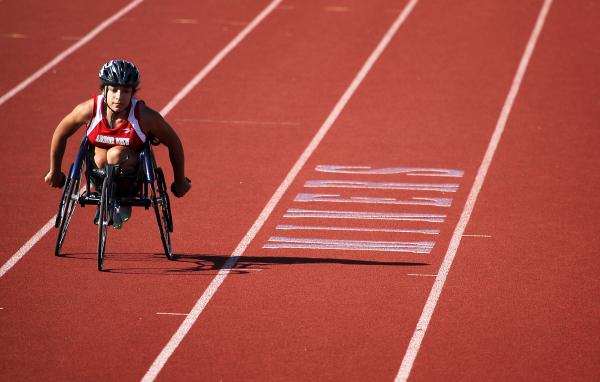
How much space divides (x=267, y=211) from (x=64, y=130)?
103 inches

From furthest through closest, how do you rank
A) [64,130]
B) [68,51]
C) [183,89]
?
[68,51] < [183,89] < [64,130]

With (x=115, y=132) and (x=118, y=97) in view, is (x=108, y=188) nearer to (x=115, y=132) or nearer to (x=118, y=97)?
(x=115, y=132)

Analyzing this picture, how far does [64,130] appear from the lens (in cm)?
1098

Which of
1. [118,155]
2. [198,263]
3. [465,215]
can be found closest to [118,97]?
[118,155]

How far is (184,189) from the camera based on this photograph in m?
11.1

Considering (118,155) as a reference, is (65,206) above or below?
below

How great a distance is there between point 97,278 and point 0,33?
1002 cm

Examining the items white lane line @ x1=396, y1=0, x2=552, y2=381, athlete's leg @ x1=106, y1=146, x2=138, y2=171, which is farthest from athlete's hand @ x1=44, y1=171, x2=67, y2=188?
white lane line @ x1=396, y1=0, x2=552, y2=381

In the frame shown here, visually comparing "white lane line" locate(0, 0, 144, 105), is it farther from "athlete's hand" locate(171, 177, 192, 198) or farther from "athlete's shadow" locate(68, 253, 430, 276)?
"athlete's hand" locate(171, 177, 192, 198)

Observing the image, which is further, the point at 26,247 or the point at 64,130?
the point at 26,247

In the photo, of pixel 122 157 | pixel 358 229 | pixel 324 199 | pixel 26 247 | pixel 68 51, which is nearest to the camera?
pixel 122 157

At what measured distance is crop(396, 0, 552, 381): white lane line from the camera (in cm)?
949

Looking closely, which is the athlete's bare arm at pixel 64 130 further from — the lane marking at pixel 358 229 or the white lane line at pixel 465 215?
the white lane line at pixel 465 215

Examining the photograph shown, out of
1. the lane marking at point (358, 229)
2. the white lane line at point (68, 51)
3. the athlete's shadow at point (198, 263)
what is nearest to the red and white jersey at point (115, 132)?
the athlete's shadow at point (198, 263)
